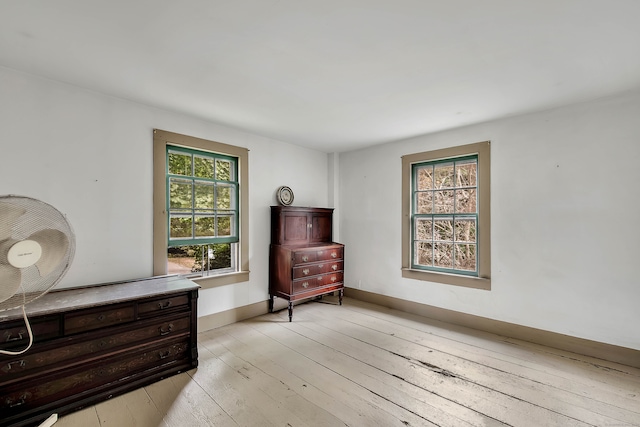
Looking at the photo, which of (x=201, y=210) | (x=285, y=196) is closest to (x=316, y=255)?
(x=285, y=196)

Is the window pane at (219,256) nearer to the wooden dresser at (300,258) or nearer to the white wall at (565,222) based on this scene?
the wooden dresser at (300,258)

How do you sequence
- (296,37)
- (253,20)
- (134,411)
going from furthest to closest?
(134,411), (296,37), (253,20)

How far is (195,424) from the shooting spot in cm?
186

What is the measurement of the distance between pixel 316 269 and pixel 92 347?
8.43 ft

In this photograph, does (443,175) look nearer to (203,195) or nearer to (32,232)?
(203,195)

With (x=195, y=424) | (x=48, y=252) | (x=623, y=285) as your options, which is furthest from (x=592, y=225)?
(x=48, y=252)

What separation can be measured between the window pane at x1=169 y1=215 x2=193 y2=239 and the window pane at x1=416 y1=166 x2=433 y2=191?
3137mm

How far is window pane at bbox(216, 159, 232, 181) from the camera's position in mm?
3574

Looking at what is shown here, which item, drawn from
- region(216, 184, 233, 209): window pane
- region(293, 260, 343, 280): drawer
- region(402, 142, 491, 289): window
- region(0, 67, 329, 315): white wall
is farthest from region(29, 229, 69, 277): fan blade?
region(402, 142, 491, 289): window

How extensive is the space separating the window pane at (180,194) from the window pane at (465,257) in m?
3.46

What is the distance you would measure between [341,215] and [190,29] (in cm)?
364

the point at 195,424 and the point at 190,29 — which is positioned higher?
the point at 190,29

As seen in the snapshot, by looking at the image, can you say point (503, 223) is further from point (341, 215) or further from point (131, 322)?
point (131, 322)

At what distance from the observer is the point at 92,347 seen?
2.09 meters
